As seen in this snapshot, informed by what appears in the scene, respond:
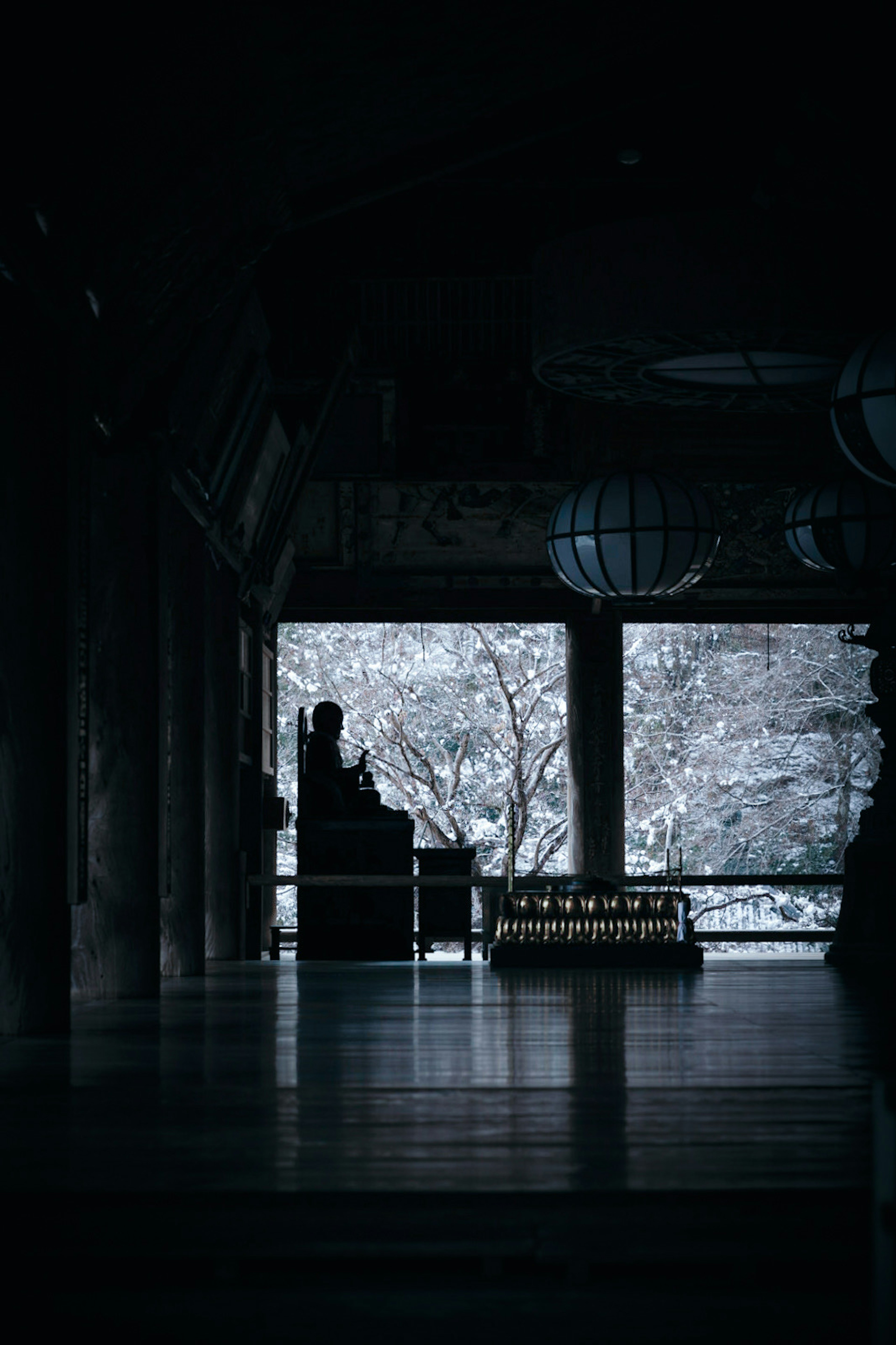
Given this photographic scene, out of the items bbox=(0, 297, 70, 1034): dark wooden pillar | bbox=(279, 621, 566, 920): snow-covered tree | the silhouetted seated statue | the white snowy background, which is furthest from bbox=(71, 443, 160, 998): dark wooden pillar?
bbox=(279, 621, 566, 920): snow-covered tree

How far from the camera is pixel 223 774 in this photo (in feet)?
26.8

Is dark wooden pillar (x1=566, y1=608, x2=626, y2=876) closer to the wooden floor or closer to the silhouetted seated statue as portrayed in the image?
the silhouetted seated statue

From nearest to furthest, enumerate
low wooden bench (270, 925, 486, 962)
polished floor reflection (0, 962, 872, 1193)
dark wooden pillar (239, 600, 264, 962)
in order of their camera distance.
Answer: polished floor reflection (0, 962, 872, 1193)
low wooden bench (270, 925, 486, 962)
dark wooden pillar (239, 600, 264, 962)

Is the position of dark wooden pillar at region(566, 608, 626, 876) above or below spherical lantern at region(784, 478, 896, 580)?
below

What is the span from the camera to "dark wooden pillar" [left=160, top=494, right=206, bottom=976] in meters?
6.72

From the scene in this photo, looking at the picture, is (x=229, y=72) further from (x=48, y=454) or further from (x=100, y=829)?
(x=100, y=829)

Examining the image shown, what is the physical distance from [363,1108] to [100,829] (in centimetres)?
294

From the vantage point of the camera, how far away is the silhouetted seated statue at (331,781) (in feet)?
27.1

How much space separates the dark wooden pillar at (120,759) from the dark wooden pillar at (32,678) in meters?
1.23

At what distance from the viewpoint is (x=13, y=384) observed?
4.01m

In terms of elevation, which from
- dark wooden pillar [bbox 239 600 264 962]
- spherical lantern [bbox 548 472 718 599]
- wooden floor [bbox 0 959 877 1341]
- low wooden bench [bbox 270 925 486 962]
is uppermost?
spherical lantern [bbox 548 472 718 599]

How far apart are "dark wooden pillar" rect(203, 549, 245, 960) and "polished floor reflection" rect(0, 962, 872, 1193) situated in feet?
9.35

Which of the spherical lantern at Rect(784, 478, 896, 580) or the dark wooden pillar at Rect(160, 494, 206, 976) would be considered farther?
the dark wooden pillar at Rect(160, 494, 206, 976)

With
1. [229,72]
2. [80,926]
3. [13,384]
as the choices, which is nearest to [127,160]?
[229,72]
